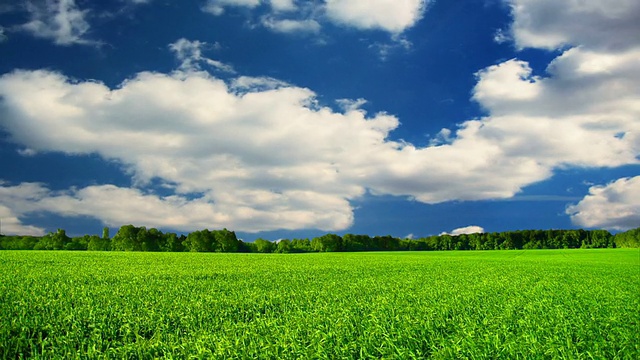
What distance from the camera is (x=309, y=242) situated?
147 metres

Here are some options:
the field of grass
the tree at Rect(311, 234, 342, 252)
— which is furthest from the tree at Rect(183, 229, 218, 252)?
the field of grass

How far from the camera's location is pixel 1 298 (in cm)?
1445

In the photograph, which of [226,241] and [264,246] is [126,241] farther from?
[264,246]

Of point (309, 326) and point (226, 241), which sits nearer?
point (309, 326)

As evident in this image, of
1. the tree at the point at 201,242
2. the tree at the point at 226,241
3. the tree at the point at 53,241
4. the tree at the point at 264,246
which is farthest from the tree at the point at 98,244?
the tree at the point at 264,246

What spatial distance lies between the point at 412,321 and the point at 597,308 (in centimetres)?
774

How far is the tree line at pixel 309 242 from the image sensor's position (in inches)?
4601

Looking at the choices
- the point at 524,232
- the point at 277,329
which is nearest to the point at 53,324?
the point at 277,329

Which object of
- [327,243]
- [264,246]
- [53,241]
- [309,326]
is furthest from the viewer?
[264,246]

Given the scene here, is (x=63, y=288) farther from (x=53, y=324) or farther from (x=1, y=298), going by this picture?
(x=53, y=324)

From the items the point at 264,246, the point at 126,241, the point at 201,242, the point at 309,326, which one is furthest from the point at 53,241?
the point at 309,326

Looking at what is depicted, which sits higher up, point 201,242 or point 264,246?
point 201,242

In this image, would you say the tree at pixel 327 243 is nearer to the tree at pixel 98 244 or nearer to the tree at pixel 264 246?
the tree at pixel 264 246

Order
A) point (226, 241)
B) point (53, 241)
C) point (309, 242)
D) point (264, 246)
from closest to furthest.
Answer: point (53, 241), point (226, 241), point (264, 246), point (309, 242)
